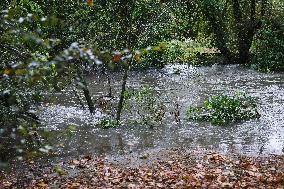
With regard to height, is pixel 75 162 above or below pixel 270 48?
below

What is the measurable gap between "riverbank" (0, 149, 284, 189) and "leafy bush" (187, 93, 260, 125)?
9.68 feet

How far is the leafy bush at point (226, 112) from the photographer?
1270 cm

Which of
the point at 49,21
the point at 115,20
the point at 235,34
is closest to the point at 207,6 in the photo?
the point at 235,34

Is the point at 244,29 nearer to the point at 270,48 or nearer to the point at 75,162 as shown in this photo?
the point at 270,48

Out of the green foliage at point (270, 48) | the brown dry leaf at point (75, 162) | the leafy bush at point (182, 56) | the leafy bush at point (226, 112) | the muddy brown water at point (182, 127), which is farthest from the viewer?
the leafy bush at point (182, 56)

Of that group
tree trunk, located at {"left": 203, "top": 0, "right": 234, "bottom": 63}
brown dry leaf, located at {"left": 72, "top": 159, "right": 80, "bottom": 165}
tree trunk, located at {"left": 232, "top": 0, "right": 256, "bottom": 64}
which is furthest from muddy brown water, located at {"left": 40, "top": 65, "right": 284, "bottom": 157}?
tree trunk, located at {"left": 203, "top": 0, "right": 234, "bottom": 63}

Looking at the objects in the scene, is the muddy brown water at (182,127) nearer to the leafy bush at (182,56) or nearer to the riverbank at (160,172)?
the riverbank at (160,172)

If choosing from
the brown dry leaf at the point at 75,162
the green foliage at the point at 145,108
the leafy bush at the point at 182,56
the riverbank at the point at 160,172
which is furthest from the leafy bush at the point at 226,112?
the leafy bush at the point at 182,56

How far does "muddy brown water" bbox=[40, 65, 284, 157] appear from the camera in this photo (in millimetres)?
10648

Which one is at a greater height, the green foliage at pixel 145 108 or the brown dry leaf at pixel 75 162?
the green foliage at pixel 145 108

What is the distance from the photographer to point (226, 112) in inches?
507

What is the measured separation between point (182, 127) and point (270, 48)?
41.5ft

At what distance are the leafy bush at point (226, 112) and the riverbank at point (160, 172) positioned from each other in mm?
2950

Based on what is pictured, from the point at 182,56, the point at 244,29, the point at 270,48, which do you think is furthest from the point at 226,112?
the point at 182,56
